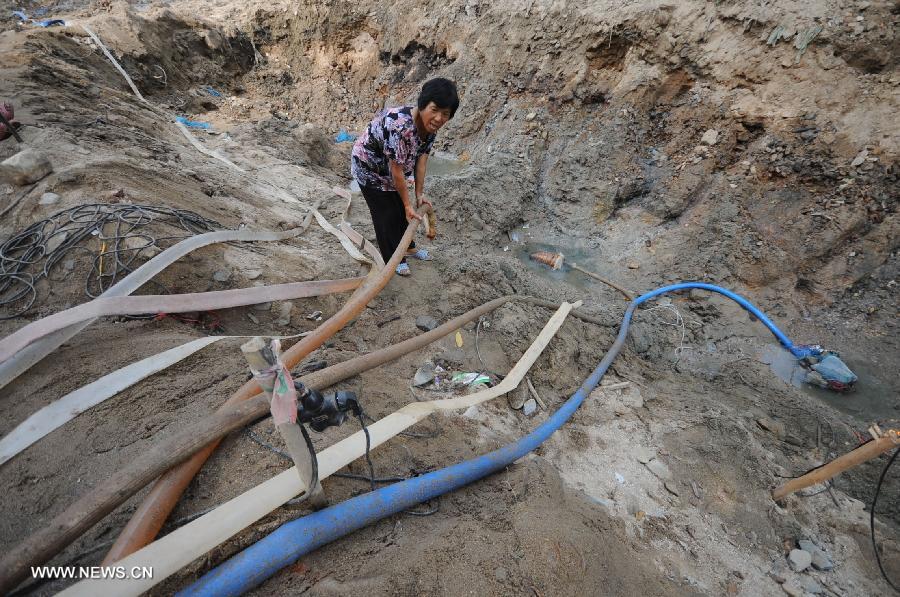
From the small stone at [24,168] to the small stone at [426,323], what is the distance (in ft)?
11.7

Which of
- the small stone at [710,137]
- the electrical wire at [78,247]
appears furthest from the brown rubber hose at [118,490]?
the small stone at [710,137]

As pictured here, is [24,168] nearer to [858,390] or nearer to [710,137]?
[710,137]

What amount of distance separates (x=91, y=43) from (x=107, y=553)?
30.3ft

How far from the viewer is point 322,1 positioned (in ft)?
30.6

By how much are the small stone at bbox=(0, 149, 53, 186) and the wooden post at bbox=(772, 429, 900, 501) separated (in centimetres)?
622

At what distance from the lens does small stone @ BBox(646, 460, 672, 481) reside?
2.40m

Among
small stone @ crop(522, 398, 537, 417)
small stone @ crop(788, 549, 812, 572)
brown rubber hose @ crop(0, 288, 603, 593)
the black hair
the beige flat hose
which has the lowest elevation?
small stone @ crop(788, 549, 812, 572)

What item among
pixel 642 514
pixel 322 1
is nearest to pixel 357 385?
pixel 642 514

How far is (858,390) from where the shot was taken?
358cm

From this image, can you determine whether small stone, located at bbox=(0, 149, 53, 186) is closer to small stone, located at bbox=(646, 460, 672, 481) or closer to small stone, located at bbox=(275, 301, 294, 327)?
small stone, located at bbox=(275, 301, 294, 327)

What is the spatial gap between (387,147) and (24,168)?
3.10 m

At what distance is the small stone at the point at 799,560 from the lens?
6.71ft

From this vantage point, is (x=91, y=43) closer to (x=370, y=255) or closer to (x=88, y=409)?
(x=370, y=255)

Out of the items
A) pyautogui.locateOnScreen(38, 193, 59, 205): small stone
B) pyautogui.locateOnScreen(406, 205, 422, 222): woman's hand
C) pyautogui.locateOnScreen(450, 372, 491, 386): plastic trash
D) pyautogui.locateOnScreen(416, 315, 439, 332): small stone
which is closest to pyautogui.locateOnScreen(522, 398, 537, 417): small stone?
pyautogui.locateOnScreen(450, 372, 491, 386): plastic trash
